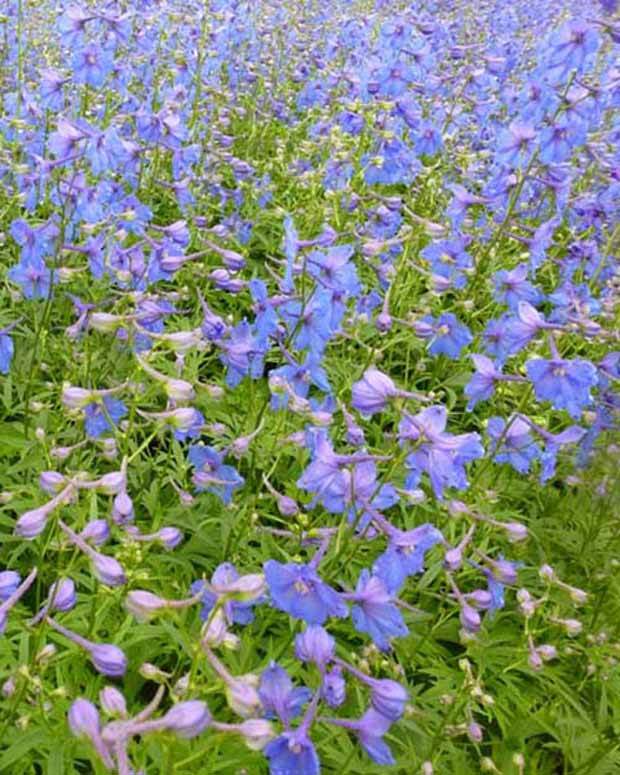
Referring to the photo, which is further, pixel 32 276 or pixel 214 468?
pixel 32 276

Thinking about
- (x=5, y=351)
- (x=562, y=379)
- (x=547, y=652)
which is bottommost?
(x=547, y=652)

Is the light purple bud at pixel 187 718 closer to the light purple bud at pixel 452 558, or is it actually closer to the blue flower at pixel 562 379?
the light purple bud at pixel 452 558

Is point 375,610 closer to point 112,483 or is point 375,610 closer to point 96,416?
point 112,483

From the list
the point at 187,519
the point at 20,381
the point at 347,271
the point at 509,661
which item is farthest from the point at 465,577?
the point at 20,381

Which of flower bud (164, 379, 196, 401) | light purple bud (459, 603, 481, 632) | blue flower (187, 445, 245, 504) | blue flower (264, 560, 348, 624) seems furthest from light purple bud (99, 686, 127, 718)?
blue flower (187, 445, 245, 504)

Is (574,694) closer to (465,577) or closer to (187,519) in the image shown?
(465,577)

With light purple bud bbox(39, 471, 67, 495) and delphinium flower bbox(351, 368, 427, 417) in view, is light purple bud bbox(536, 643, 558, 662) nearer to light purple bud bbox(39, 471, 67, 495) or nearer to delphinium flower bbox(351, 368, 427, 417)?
delphinium flower bbox(351, 368, 427, 417)

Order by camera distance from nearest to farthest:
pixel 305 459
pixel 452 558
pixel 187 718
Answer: pixel 187 718, pixel 452 558, pixel 305 459

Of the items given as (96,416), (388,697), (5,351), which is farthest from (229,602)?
(5,351)
